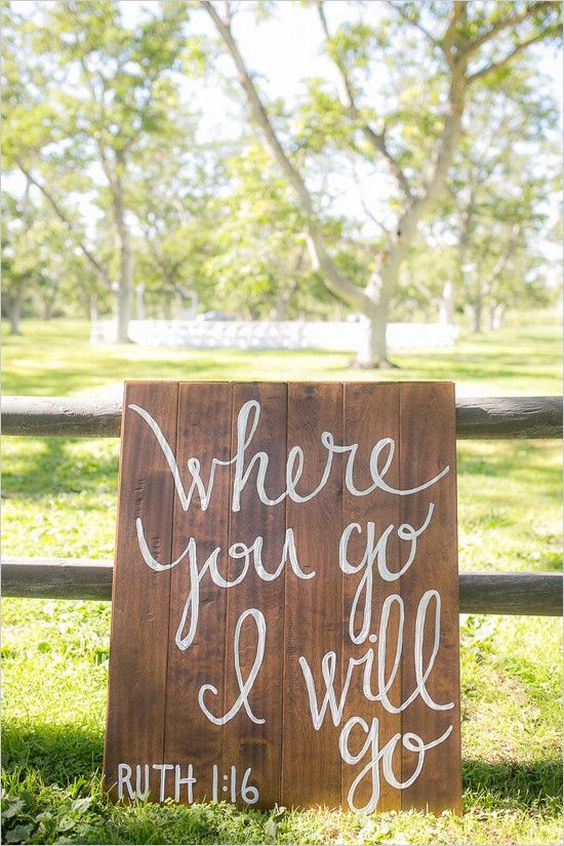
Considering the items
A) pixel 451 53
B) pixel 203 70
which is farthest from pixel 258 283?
pixel 451 53

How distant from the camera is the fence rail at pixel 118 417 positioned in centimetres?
247

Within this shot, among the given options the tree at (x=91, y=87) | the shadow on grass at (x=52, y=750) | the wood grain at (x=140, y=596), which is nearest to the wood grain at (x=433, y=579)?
the wood grain at (x=140, y=596)

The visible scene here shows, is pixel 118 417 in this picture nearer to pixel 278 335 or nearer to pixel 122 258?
pixel 278 335

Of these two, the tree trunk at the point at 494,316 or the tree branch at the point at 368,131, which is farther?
the tree trunk at the point at 494,316

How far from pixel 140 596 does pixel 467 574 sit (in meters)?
1.05

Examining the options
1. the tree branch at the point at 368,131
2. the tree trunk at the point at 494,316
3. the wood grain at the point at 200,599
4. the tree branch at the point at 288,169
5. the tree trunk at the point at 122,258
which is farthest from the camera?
the tree trunk at the point at 494,316

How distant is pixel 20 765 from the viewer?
7.91ft

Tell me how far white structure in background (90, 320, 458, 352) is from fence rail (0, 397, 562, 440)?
2156 centimetres

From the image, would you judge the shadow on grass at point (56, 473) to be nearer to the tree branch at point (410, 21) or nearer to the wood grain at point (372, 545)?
the wood grain at point (372, 545)

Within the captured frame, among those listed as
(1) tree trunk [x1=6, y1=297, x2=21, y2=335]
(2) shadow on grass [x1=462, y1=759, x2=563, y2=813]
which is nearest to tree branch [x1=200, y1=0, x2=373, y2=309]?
(2) shadow on grass [x1=462, y1=759, x2=563, y2=813]

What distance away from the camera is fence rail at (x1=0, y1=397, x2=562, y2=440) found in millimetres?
2471

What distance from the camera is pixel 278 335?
80.7 feet

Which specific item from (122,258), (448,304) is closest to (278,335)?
(122,258)

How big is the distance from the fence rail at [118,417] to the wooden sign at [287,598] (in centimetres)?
11
